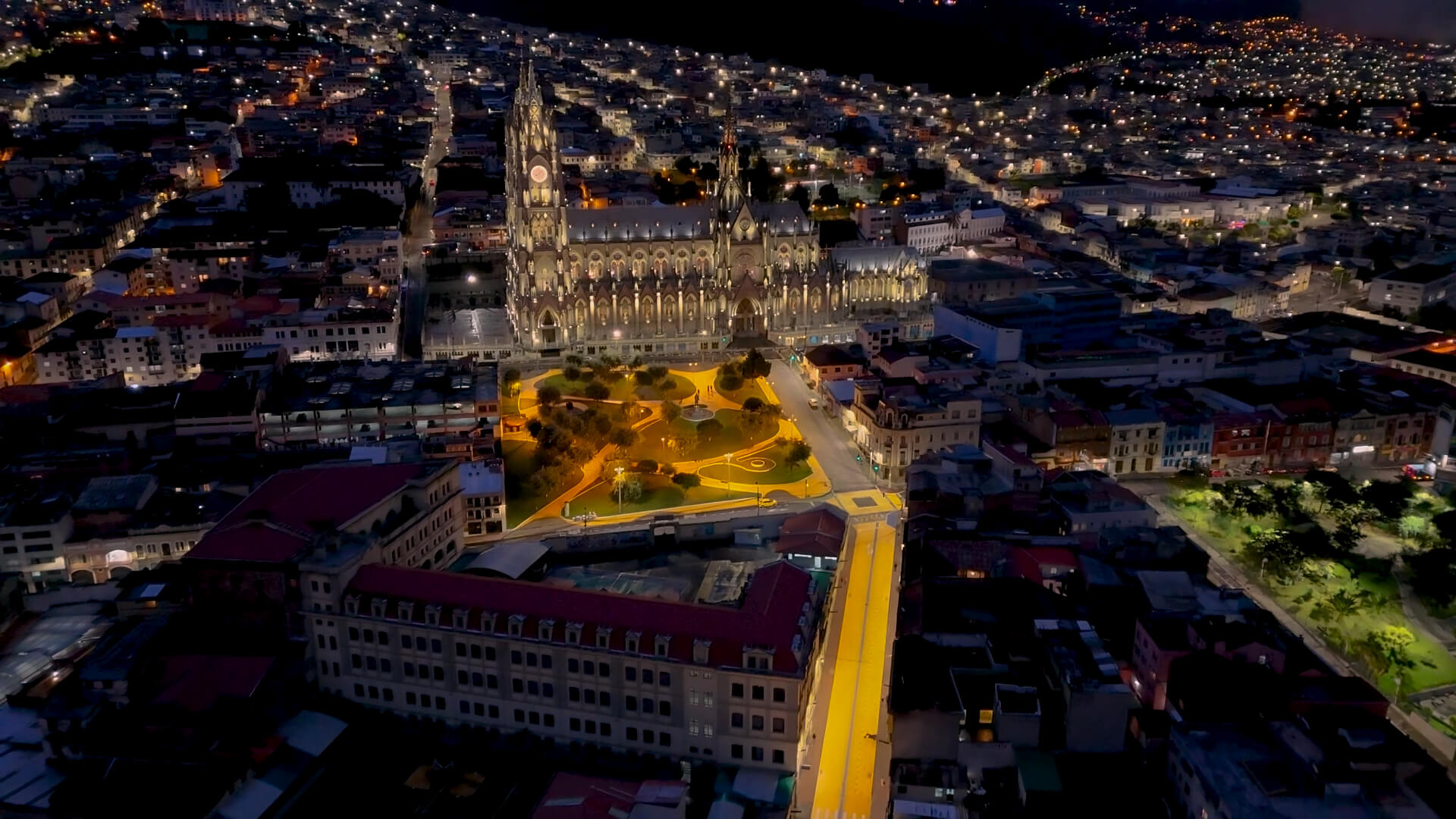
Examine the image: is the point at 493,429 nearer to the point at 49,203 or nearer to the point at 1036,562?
the point at 1036,562

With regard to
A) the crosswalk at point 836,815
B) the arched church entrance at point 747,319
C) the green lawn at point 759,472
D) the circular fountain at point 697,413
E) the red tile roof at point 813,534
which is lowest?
the crosswalk at point 836,815

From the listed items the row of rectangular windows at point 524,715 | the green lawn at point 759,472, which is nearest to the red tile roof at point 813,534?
the green lawn at point 759,472

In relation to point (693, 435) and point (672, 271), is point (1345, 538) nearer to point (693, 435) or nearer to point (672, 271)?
point (693, 435)

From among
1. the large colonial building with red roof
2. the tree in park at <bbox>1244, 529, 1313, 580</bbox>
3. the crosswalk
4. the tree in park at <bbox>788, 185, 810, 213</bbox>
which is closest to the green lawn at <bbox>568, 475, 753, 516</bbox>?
the large colonial building with red roof

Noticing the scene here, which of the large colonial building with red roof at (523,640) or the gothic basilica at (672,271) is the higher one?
the gothic basilica at (672,271)

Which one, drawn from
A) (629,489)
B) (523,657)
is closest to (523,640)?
(523,657)

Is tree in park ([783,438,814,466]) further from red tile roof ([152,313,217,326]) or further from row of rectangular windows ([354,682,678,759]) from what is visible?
red tile roof ([152,313,217,326])

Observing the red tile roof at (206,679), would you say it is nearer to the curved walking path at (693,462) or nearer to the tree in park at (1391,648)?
the curved walking path at (693,462)
